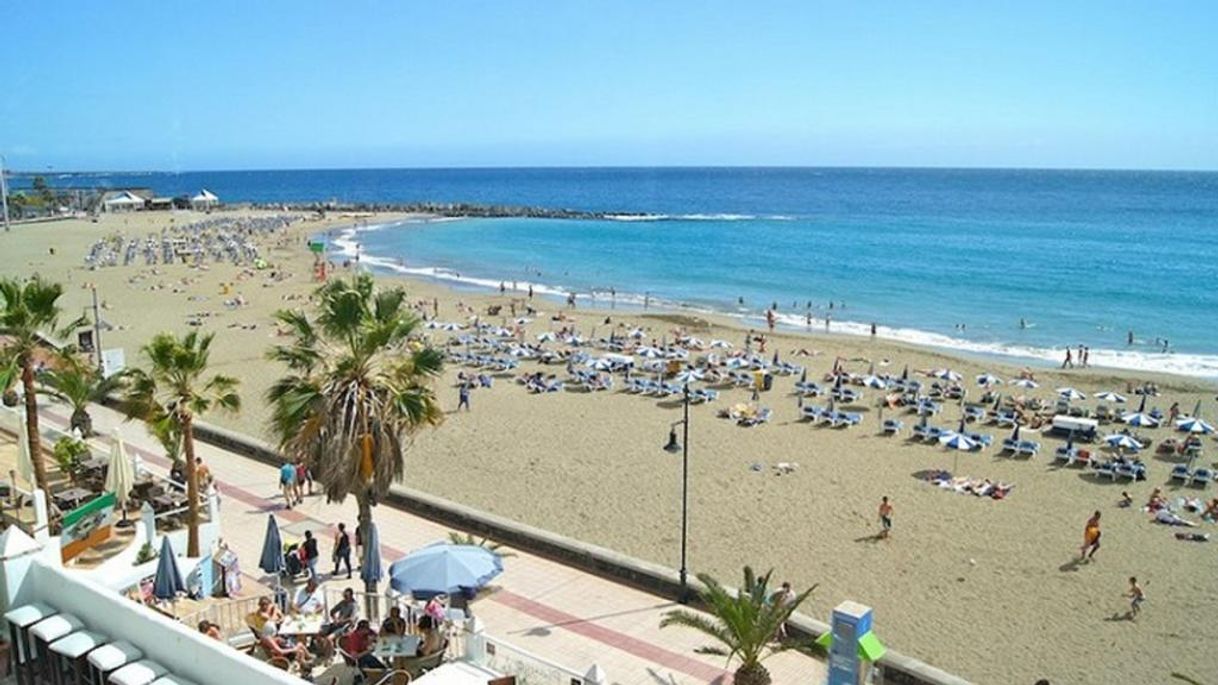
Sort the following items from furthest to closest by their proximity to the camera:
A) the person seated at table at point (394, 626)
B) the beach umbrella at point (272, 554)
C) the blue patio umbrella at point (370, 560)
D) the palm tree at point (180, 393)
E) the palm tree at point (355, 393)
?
the beach umbrella at point (272, 554), the palm tree at point (180, 393), the blue patio umbrella at point (370, 560), the palm tree at point (355, 393), the person seated at table at point (394, 626)

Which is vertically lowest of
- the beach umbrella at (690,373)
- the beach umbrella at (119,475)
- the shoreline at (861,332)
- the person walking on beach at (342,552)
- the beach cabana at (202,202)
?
the shoreline at (861,332)

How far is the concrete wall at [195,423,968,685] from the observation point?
1142 centimetres

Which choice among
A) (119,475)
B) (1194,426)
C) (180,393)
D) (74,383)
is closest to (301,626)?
(180,393)

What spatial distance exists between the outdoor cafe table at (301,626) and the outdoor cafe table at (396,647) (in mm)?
1241

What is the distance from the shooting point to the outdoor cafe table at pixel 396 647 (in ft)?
32.2

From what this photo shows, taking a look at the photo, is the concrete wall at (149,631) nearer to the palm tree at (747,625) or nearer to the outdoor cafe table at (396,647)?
the outdoor cafe table at (396,647)

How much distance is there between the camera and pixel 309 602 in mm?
11328

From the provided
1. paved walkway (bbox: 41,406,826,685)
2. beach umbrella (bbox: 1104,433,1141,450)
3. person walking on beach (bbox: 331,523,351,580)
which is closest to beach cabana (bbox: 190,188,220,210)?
paved walkway (bbox: 41,406,826,685)

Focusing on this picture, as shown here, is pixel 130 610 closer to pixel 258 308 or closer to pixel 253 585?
pixel 253 585

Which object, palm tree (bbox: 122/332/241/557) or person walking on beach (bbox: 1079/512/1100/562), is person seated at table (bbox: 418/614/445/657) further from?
person walking on beach (bbox: 1079/512/1100/562)

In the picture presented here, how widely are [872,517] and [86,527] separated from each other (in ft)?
47.7

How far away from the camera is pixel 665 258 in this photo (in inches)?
2901

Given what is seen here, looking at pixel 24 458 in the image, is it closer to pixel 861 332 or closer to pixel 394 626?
pixel 394 626

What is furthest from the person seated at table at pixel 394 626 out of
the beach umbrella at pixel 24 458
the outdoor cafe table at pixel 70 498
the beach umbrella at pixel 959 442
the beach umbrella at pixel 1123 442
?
the beach umbrella at pixel 1123 442
